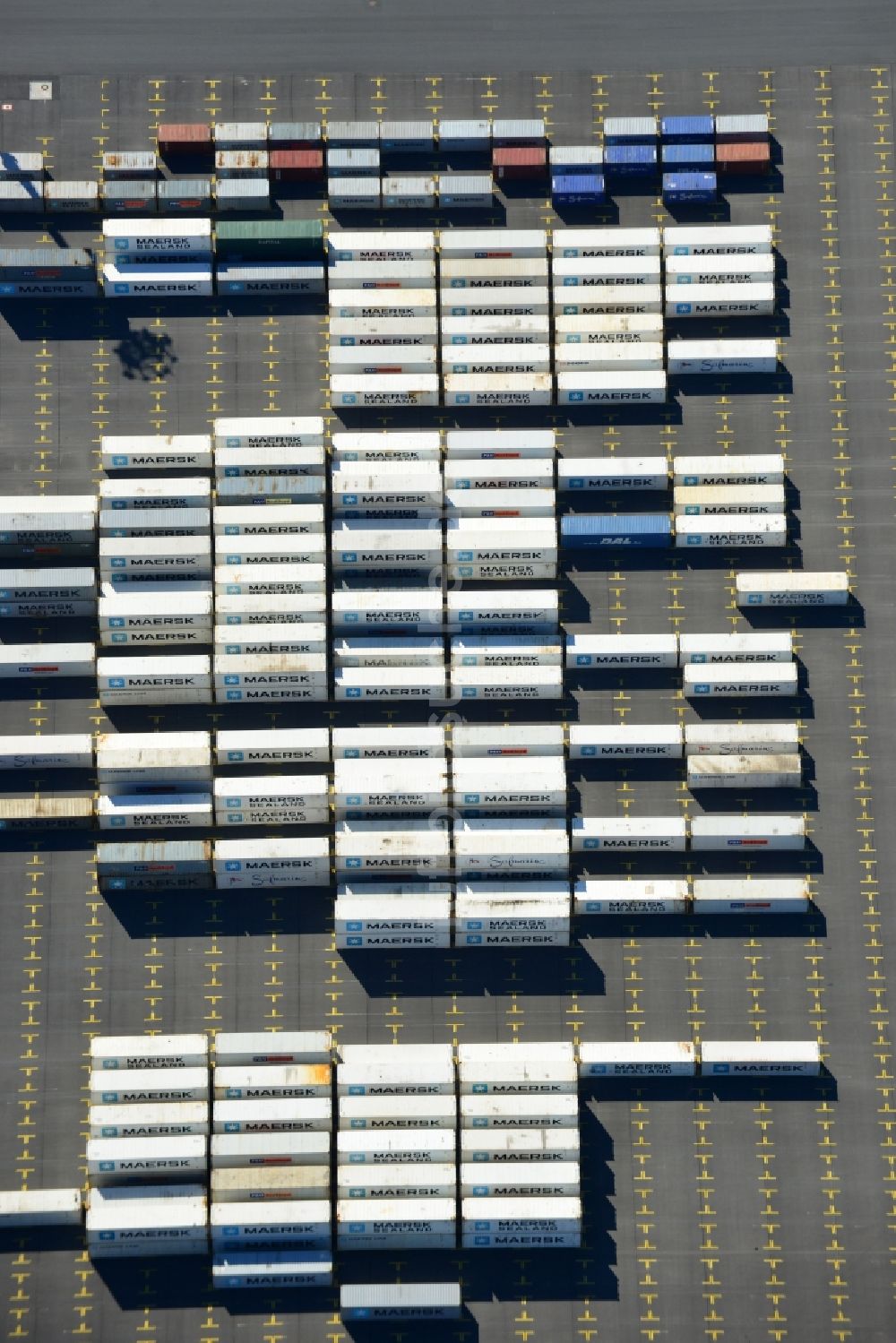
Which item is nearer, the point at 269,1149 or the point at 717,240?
the point at 269,1149

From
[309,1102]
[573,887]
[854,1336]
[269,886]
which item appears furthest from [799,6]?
[854,1336]

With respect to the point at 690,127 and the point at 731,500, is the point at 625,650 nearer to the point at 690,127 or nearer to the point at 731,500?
the point at 731,500

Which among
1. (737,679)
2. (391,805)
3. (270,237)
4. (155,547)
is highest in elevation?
(270,237)

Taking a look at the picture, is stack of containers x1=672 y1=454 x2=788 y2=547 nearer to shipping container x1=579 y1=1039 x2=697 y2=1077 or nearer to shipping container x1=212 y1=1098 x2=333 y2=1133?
shipping container x1=579 y1=1039 x2=697 y2=1077

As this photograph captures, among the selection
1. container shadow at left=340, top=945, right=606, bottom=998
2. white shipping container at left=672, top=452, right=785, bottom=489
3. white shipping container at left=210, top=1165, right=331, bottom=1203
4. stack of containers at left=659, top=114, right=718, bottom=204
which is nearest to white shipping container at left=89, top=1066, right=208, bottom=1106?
white shipping container at left=210, top=1165, right=331, bottom=1203

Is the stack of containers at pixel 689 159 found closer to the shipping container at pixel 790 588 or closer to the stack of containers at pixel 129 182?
the shipping container at pixel 790 588

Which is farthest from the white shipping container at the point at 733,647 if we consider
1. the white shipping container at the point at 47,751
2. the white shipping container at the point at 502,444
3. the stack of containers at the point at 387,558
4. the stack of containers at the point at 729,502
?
the white shipping container at the point at 47,751

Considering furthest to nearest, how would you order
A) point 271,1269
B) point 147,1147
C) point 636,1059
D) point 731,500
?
point 731,500 → point 636,1059 → point 147,1147 → point 271,1269

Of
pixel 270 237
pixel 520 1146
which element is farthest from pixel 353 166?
pixel 520 1146
